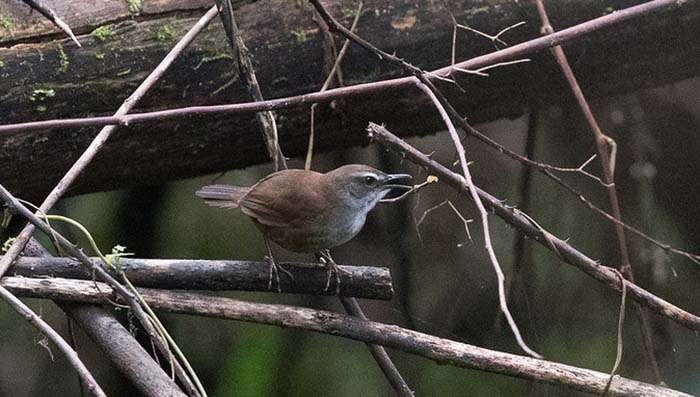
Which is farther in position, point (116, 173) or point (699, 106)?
point (699, 106)

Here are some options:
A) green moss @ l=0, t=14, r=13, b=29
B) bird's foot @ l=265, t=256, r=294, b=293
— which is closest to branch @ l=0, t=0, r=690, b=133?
bird's foot @ l=265, t=256, r=294, b=293

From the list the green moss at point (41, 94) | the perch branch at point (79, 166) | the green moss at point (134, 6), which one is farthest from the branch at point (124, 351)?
the green moss at point (134, 6)

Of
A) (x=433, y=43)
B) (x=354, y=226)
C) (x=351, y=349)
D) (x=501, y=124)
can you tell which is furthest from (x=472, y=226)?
(x=354, y=226)

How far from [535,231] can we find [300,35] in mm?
1161

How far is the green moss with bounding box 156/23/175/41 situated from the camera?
2.98 meters

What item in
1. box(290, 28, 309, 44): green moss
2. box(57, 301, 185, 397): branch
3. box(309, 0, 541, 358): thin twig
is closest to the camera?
box(309, 0, 541, 358): thin twig

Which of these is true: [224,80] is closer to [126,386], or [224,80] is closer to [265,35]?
[265,35]

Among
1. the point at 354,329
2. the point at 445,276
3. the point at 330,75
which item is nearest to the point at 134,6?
the point at 330,75

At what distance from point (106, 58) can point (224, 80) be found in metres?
0.40

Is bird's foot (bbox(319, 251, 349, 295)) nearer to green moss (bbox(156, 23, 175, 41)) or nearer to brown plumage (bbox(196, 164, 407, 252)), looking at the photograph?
brown plumage (bbox(196, 164, 407, 252))

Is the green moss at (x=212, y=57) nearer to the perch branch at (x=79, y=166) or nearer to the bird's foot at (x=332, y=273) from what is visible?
the perch branch at (x=79, y=166)

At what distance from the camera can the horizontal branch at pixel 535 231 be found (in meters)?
2.40

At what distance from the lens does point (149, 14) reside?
3012mm

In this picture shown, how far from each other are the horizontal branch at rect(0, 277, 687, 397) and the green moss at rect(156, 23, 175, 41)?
38.9 inches
